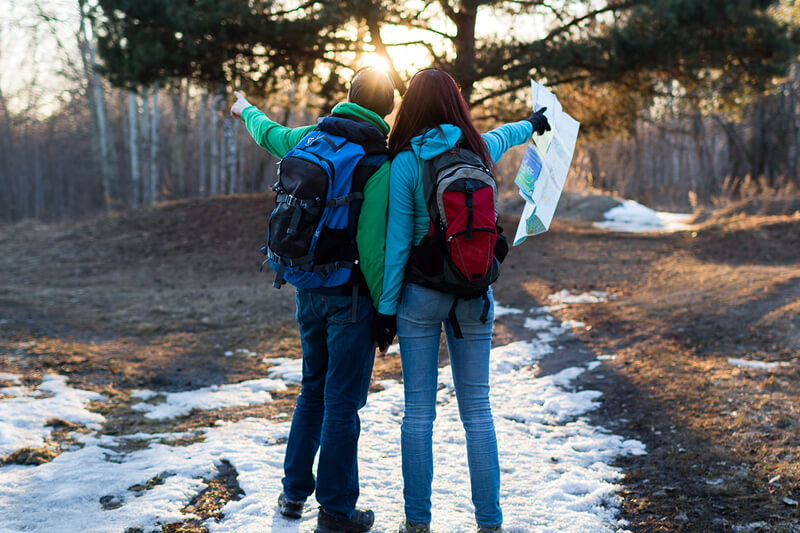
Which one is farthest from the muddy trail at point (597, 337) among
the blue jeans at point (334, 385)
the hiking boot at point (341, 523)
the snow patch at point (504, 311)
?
the blue jeans at point (334, 385)

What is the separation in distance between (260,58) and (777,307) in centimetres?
991

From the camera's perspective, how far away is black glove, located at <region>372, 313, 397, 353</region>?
2.45 meters

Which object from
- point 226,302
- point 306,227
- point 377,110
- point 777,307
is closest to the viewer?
point 306,227

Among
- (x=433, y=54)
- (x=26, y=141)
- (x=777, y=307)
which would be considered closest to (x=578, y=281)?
(x=777, y=307)

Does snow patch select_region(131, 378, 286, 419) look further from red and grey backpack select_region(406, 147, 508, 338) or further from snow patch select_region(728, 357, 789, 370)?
snow patch select_region(728, 357, 789, 370)

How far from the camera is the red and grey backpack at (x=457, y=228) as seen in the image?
7.39 feet

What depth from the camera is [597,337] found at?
6449mm

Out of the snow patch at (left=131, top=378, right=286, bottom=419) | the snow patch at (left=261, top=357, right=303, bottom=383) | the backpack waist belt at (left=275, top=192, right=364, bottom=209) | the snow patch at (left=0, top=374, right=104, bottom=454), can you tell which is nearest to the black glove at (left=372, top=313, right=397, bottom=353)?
the backpack waist belt at (left=275, top=192, right=364, bottom=209)

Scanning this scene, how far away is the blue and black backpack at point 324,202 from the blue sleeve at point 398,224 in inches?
5.0

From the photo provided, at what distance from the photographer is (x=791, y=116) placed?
18.7 meters

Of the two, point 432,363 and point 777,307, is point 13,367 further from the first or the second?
point 777,307

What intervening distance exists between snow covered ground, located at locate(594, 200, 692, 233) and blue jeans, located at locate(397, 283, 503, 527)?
15171 millimetres

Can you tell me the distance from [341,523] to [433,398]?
0.70m

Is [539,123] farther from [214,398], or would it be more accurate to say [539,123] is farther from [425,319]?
[214,398]
